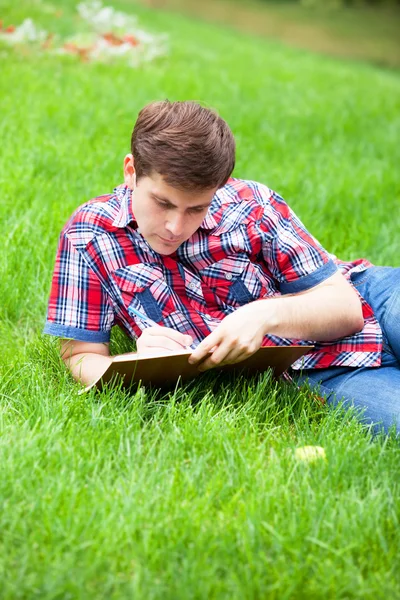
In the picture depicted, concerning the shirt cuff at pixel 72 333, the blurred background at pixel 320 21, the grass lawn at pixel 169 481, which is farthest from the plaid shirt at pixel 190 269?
the blurred background at pixel 320 21

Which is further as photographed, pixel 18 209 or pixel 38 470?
pixel 18 209

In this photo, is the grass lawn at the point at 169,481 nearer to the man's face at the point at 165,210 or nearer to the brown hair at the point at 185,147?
the man's face at the point at 165,210

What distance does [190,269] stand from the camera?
2371 millimetres

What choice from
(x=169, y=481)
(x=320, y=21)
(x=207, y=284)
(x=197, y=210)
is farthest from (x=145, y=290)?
(x=320, y=21)

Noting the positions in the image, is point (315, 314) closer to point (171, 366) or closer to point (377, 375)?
point (377, 375)

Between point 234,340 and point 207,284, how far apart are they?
0.32 m

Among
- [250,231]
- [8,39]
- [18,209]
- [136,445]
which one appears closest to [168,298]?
[250,231]

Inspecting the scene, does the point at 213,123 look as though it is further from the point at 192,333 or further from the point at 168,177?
the point at 192,333

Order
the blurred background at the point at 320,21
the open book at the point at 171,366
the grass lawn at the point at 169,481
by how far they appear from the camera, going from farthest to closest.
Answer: the blurred background at the point at 320,21, the open book at the point at 171,366, the grass lawn at the point at 169,481

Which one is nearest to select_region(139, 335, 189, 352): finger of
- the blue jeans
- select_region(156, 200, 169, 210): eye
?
select_region(156, 200, 169, 210): eye

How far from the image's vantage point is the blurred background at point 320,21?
77.9 ft

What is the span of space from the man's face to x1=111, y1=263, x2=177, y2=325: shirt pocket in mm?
109

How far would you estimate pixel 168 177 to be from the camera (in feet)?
6.79

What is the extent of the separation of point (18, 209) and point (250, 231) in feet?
5.01
